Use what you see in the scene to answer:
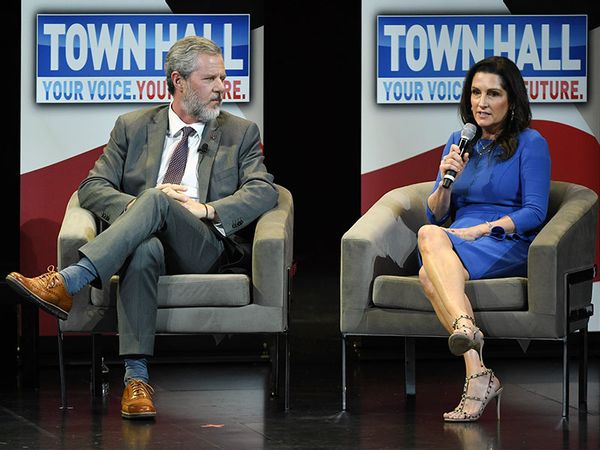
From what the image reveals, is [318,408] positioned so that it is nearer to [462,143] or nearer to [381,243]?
[381,243]

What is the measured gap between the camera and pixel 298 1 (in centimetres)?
938

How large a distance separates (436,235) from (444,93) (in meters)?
1.41

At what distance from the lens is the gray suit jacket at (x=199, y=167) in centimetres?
512

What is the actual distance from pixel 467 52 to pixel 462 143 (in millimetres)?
1227

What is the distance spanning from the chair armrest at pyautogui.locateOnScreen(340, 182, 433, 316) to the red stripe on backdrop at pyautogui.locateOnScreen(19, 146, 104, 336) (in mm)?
1542

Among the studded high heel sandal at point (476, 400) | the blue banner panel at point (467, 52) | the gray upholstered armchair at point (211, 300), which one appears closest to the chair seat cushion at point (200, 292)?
the gray upholstered armchair at point (211, 300)

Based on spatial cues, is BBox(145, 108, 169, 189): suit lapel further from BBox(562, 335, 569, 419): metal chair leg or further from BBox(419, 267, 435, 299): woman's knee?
BBox(562, 335, 569, 419): metal chair leg

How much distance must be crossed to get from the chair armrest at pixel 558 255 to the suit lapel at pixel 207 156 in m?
1.35

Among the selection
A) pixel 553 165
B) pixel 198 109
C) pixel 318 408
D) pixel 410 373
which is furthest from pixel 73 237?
pixel 553 165

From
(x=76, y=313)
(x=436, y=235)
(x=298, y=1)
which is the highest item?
(x=298, y=1)

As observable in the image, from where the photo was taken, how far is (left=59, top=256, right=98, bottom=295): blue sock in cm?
462

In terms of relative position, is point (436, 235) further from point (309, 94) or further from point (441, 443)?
point (309, 94)

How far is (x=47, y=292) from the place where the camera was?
15.1ft

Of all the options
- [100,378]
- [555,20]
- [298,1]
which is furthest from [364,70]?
[298,1]
